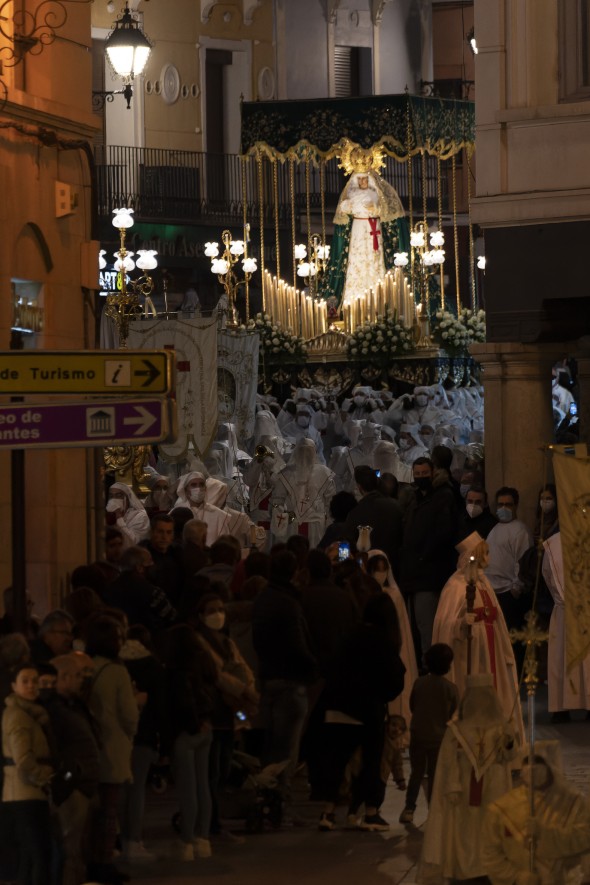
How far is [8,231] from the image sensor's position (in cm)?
1432

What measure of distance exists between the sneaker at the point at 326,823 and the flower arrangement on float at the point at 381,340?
23.5 m

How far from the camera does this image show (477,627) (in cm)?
1420

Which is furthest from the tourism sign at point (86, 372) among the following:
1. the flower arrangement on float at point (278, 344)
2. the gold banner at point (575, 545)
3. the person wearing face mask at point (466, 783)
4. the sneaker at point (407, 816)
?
the flower arrangement on float at point (278, 344)

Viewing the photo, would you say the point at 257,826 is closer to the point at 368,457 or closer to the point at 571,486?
the point at 571,486

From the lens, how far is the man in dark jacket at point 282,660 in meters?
12.3

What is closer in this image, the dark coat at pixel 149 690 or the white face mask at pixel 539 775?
the white face mask at pixel 539 775

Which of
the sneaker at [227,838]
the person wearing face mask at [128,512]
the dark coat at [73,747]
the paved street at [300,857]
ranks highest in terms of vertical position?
the person wearing face mask at [128,512]

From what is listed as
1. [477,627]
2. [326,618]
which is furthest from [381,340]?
[326,618]

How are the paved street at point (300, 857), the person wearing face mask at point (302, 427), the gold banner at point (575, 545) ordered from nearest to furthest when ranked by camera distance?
the gold banner at point (575, 545), the paved street at point (300, 857), the person wearing face mask at point (302, 427)

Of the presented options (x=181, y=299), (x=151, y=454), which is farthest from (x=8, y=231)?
(x=181, y=299)

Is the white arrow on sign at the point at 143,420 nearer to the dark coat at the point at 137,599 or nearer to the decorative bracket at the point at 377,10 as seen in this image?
the dark coat at the point at 137,599

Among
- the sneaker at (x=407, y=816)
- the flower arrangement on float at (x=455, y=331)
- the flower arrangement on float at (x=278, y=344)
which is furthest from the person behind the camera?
the flower arrangement on float at (x=278, y=344)

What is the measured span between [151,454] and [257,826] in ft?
44.6

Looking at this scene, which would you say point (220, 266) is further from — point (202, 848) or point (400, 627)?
point (202, 848)
